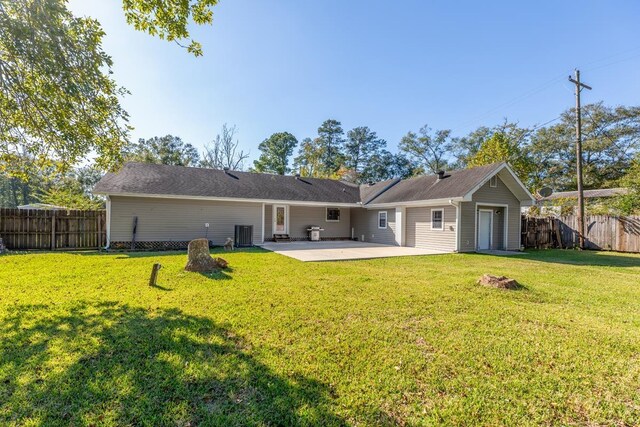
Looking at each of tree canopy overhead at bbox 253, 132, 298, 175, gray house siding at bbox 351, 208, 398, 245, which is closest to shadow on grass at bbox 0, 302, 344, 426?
gray house siding at bbox 351, 208, 398, 245

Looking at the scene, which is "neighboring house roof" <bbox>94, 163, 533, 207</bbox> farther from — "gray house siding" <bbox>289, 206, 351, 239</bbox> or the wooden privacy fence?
the wooden privacy fence

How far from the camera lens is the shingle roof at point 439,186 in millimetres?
12961

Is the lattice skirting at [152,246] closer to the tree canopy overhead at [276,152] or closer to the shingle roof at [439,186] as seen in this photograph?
the shingle roof at [439,186]

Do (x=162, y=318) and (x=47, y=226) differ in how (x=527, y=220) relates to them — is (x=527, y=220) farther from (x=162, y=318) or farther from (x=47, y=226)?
(x=47, y=226)

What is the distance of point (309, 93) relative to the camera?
774 inches

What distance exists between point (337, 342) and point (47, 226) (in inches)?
553

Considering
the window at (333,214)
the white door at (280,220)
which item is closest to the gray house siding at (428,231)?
the window at (333,214)

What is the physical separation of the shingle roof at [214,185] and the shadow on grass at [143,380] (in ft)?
34.4

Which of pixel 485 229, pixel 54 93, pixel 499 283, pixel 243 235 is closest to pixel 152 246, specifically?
pixel 243 235

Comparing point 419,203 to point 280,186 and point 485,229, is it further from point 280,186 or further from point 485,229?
point 280,186

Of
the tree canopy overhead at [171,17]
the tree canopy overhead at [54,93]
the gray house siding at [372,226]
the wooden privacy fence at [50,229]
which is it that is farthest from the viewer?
the gray house siding at [372,226]

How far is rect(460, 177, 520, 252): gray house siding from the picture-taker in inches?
514

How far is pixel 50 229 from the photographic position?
39.4ft

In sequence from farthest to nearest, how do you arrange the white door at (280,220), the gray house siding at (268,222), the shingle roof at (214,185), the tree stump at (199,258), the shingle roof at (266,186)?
the white door at (280,220)
the gray house siding at (268,222)
the shingle roof at (214,185)
the shingle roof at (266,186)
the tree stump at (199,258)
